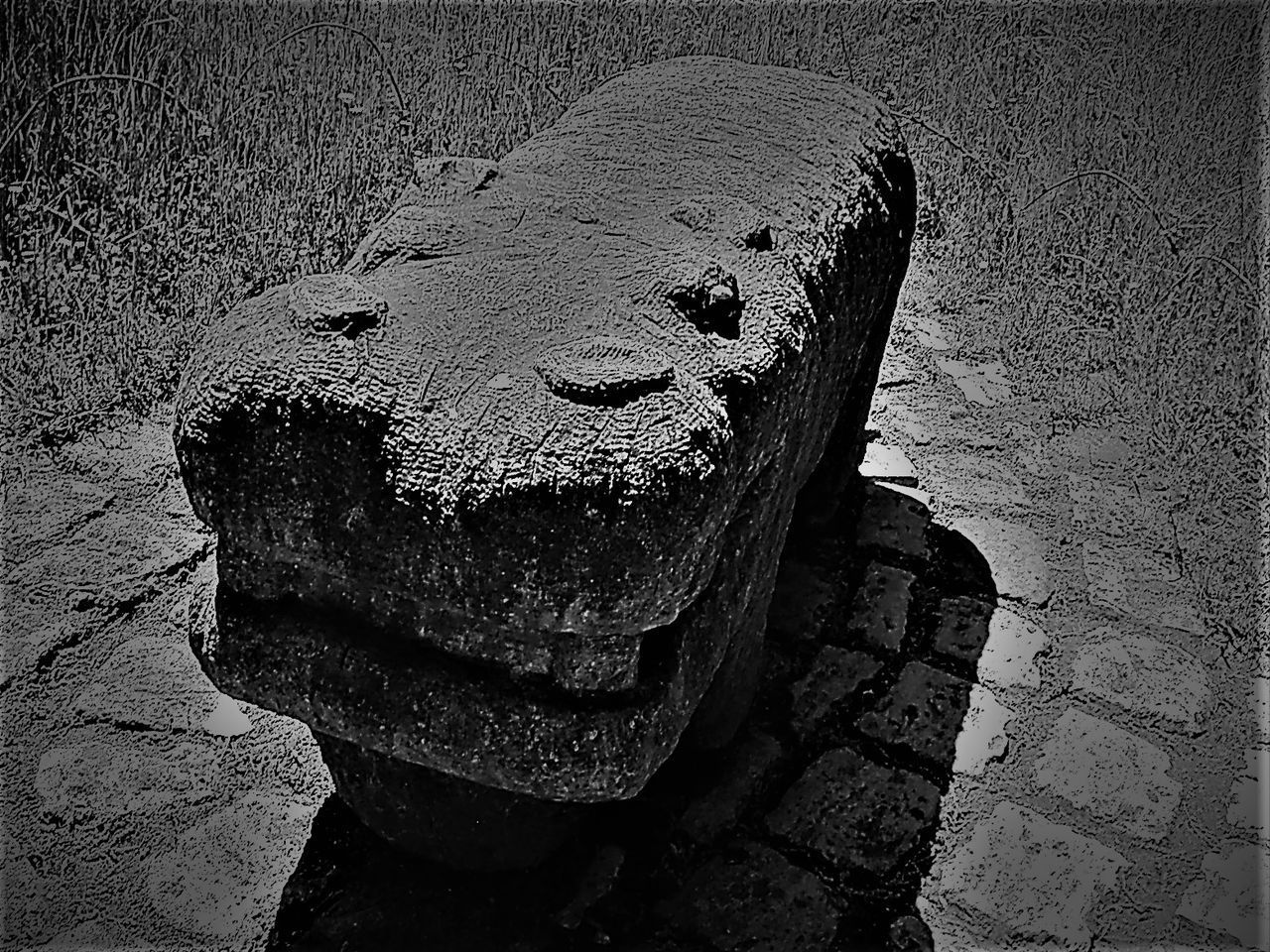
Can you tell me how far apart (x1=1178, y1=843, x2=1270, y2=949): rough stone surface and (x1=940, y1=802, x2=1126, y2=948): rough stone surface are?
0.49ft

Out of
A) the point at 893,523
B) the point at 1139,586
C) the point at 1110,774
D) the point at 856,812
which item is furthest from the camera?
the point at 893,523

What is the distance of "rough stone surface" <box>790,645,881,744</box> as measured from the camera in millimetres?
2779

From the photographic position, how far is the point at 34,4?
4.74 meters

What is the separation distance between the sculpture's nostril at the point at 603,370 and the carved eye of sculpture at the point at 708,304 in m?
0.18

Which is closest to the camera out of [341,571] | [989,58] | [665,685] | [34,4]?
[341,571]

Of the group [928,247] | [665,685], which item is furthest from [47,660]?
[928,247]

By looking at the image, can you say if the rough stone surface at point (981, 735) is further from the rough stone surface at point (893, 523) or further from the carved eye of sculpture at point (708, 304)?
the carved eye of sculpture at point (708, 304)

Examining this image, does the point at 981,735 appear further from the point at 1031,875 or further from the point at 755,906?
the point at 755,906

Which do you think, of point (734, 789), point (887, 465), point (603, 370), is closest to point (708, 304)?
point (603, 370)

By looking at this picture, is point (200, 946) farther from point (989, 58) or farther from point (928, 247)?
point (989, 58)

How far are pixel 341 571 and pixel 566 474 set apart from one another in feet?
1.21

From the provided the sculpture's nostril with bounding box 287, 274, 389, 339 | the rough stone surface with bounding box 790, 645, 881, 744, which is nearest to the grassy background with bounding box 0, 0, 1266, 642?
the rough stone surface with bounding box 790, 645, 881, 744

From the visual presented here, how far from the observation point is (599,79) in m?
5.45

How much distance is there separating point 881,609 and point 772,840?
784 mm
